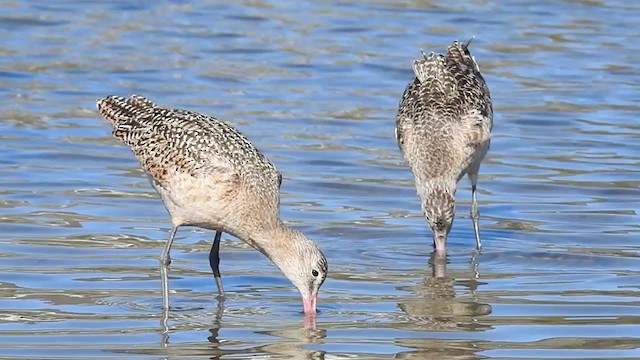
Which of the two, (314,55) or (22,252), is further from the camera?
(314,55)

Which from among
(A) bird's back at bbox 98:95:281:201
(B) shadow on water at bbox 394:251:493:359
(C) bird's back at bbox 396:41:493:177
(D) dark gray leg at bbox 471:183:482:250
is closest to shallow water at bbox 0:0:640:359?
(B) shadow on water at bbox 394:251:493:359

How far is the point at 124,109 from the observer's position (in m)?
8.91

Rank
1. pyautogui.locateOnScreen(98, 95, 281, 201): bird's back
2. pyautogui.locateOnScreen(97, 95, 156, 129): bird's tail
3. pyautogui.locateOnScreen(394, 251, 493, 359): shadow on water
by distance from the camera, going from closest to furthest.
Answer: pyautogui.locateOnScreen(394, 251, 493, 359): shadow on water, pyautogui.locateOnScreen(98, 95, 281, 201): bird's back, pyautogui.locateOnScreen(97, 95, 156, 129): bird's tail

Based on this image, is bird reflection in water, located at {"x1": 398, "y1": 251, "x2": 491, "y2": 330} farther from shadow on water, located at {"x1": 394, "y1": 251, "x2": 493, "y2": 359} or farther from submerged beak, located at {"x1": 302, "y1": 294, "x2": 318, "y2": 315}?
submerged beak, located at {"x1": 302, "y1": 294, "x2": 318, "y2": 315}

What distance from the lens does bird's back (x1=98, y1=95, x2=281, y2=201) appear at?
27.0 feet

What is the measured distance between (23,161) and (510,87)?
4.94 metres

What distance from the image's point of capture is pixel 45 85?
553 inches

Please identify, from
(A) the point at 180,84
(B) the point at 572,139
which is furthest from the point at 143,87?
(B) the point at 572,139

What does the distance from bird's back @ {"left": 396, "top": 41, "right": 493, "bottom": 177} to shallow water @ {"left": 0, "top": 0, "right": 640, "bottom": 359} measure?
441 millimetres

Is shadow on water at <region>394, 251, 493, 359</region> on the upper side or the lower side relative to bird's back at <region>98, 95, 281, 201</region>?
lower

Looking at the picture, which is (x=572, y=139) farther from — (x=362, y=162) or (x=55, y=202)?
(x=55, y=202)

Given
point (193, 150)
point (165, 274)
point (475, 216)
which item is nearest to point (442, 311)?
point (165, 274)

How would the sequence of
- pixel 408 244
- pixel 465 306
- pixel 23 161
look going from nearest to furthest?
pixel 465 306 < pixel 408 244 < pixel 23 161

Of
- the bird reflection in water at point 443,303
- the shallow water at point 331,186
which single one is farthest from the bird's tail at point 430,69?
the bird reflection in water at point 443,303
